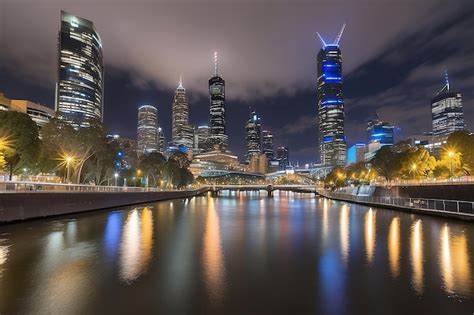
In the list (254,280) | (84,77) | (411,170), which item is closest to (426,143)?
(411,170)

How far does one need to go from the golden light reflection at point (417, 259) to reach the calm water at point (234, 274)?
41mm

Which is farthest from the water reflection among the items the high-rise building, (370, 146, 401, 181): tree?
the high-rise building

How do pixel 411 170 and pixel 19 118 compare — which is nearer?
pixel 19 118

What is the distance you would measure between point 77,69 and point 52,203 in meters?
159

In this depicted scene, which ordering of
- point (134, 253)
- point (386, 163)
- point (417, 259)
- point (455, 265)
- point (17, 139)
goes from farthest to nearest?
1. point (386, 163)
2. point (17, 139)
3. point (134, 253)
4. point (417, 259)
5. point (455, 265)

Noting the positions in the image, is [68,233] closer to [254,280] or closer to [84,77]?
[254,280]

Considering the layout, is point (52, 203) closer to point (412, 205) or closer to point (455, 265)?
point (455, 265)

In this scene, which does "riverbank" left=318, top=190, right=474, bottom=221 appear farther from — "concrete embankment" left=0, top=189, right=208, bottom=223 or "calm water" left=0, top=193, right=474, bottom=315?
"concrete embankment" left=0, top=189, right=208, bottom=223

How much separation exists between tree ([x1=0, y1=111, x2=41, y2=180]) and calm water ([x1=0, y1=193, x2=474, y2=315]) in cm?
3071

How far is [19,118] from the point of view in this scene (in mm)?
49250

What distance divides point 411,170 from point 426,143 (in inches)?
4697

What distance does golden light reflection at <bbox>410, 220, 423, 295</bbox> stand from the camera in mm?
11664

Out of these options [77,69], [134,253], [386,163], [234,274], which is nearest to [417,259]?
[234,274]

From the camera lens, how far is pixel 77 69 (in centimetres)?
17375
